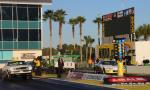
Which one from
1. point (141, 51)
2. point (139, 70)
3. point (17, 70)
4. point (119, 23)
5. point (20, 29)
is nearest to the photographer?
point (17, 70)

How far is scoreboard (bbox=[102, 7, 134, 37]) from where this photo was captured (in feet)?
218

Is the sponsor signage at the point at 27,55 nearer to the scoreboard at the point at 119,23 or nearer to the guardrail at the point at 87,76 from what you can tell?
the scoreboard at the point at 119,23

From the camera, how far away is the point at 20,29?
7550cm

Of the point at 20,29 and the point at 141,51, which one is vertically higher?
the point at 20,29

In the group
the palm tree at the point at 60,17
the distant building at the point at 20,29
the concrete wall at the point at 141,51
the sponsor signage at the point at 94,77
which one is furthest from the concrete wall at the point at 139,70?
the palm tree at the point at 60,17

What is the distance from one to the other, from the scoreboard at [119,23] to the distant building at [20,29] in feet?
33.3

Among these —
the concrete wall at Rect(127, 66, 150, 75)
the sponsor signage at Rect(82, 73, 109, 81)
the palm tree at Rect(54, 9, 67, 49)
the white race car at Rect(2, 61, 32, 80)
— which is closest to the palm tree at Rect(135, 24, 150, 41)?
the palm tree at Rect(54, 9, 67, 49)

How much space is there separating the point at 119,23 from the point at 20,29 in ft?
52.4

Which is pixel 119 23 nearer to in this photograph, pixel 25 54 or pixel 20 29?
pixel 20 29

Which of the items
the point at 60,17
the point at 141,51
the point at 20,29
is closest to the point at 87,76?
the point at 141,51

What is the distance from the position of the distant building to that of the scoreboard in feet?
33.3

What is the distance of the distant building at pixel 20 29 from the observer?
74981 millimetres

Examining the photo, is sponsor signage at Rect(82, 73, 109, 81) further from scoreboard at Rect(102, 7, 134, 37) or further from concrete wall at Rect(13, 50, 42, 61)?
concrete wall at Rect(13, 50, 42, 61)

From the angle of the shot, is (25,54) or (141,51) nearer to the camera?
(141,51)
